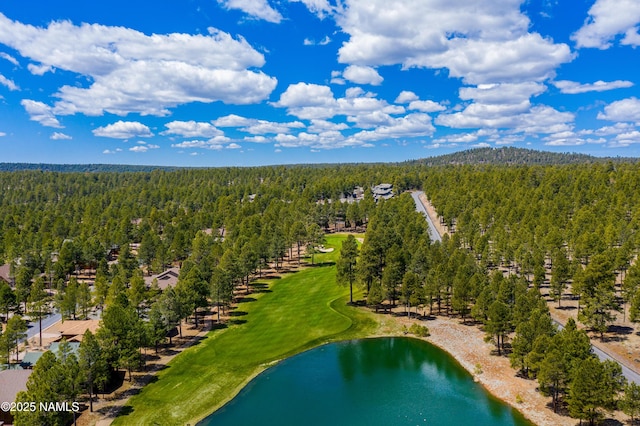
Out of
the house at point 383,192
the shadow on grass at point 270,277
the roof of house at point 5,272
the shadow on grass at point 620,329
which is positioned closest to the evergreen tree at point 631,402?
the shadow on grass at point 620,329

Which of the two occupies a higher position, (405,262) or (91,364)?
(405,262)

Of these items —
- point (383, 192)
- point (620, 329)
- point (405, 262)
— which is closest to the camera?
point (620, 329)

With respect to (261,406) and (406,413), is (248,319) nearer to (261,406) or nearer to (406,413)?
(261,406)

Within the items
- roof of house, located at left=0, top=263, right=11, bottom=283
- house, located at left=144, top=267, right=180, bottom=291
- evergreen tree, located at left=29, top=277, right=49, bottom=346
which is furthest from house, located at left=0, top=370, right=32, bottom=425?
roof of house, located at left=0, top=263, right=11, bottom=283

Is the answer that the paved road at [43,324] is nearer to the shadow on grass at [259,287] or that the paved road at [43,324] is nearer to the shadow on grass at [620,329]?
the shadow on grass at [259,287]

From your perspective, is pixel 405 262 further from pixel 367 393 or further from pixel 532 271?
pixel 367 393

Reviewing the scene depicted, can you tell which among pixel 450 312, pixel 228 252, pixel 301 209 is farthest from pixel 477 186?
pixel 228 252

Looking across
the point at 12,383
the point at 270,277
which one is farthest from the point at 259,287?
the point at 12,383
